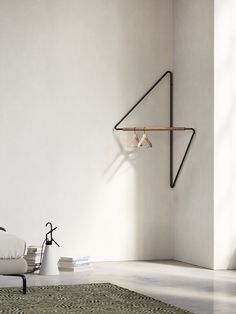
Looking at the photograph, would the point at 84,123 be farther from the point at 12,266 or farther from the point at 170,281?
the point at 12,266

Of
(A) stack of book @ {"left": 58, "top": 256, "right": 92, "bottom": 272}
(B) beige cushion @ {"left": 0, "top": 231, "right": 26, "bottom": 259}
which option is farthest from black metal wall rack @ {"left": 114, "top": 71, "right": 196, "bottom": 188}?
(B) beige cushion @ {"left": 0, "top": 231, "right": 26, "bottom": 259}

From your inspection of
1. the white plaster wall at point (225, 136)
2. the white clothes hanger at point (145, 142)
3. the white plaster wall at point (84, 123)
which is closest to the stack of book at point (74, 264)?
the white plaster wall at point (84, 123)

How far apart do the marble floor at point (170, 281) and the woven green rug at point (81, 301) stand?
0.20 meters

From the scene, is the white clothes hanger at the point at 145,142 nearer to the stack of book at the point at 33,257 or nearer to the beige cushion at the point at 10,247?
the stack of book at the point at 33,257

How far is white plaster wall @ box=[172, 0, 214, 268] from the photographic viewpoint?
6922 mm

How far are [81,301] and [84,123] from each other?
2808mm

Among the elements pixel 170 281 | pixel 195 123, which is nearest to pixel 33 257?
pixel 170 281

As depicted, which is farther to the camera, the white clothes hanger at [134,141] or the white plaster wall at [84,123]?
the white clothes hanger at [134,141]

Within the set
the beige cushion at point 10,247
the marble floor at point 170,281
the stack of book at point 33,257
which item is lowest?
the marble floor at point 170,281

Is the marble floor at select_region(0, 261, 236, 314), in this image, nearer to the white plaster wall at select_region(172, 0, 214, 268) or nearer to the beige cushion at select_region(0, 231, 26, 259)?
the white plaster wall at select_region(172, 0, 214, 268)

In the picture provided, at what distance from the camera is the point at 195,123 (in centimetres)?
720

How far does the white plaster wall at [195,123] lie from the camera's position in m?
6.92

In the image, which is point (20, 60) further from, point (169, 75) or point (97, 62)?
point (169, 75)

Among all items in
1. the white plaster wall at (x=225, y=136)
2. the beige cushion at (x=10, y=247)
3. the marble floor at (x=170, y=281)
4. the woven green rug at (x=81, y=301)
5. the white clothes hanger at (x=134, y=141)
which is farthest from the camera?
the white clothes hanger at (x=134, y=141)
